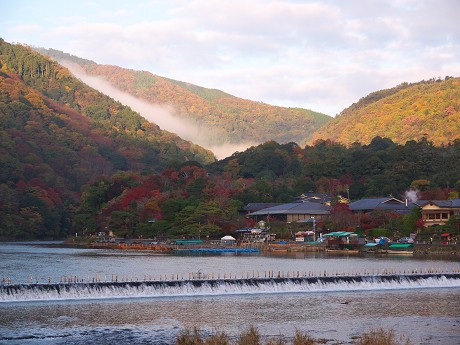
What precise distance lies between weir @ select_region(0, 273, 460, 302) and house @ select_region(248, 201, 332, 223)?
54.8 m

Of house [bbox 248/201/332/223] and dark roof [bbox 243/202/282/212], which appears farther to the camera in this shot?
dark roof [bbox 243/202/282/212]

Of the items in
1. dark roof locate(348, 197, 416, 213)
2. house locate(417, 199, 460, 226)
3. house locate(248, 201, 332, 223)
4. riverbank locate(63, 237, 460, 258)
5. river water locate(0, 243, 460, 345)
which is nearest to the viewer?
river water locate(0, 243, 460, 345)

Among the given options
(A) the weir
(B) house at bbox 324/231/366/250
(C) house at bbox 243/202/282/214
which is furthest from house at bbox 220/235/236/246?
(A) the weir

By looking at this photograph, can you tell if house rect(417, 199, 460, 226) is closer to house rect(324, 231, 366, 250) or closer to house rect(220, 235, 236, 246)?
house rect(324, 231, 366, 250)

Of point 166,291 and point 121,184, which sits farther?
point 121,184

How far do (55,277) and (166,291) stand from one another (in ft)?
47.3

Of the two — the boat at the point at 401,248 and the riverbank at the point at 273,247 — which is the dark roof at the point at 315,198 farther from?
the boat at the point at 401,248

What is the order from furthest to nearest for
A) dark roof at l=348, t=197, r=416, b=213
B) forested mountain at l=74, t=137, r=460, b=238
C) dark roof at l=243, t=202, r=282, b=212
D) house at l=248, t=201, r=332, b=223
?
dark roof at l=243, t=202, r=282, b=212
house at l=248, t=201, r=332, b=223
forested mountain at l=74, t=137, r=460, b=238
dark roof at l=348, t=197, r=416, b=213

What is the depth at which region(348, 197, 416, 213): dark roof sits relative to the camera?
101 meters

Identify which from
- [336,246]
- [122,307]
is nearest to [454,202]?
[336,246]

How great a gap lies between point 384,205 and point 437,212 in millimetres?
11012

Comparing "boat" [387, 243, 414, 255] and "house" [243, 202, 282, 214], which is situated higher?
"house" [243, 202, 282, 214]

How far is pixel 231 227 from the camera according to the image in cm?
10719

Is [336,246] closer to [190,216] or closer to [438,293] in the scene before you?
[190,216]
